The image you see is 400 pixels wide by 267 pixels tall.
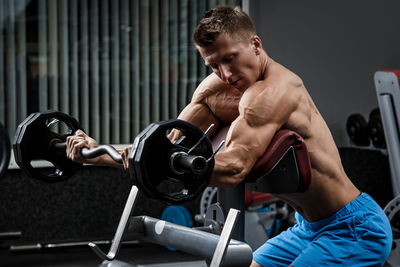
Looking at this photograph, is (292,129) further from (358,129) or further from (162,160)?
(358,129)

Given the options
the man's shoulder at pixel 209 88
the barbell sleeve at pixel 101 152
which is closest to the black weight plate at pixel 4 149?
the man's shoulder at pixel 209 88

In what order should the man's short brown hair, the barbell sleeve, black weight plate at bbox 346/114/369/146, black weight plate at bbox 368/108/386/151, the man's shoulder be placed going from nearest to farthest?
the barbell sleeve
the man's short brown hair
the man's shoulder
black weight plate at bbox 368/108/386/151
black weight plate at bbox 346/114/369/146

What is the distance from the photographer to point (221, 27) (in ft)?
4.97

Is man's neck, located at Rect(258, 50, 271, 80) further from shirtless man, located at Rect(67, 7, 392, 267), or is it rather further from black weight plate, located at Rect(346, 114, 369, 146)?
black weight plate, located at Rect(346, 114, 369, 146)

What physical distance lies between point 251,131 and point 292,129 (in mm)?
131

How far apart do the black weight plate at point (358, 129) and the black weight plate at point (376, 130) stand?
0.14 feet

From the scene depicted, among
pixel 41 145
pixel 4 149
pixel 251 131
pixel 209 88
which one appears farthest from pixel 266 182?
pixel 4 149

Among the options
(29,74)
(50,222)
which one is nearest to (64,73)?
(29,74)

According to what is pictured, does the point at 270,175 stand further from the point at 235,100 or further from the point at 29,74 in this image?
the point at 29,74

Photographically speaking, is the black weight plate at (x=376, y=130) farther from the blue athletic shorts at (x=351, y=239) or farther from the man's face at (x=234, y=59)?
the man's face at (x=234, y=59)

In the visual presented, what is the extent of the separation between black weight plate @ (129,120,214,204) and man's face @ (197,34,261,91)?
28 cm

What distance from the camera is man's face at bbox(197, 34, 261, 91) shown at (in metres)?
1.52

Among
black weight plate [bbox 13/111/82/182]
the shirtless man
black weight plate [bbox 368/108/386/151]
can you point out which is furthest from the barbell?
black weight plate [bbox 368/108/386/151]

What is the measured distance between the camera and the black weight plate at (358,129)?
164 inches
